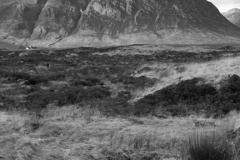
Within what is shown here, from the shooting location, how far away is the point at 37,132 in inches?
288

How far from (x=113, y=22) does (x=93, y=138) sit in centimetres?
16487

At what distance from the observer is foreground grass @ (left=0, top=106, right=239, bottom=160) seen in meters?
5.48

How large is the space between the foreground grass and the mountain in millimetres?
139754

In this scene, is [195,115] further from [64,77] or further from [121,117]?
[64,77]

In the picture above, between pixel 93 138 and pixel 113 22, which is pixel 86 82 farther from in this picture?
pixel 113 22

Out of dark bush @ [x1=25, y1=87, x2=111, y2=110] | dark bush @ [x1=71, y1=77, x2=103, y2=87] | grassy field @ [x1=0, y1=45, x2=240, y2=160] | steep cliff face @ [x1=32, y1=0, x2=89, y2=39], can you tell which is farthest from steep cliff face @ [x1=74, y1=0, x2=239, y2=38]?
grassy field @ [x1=0, y1=45, x2=240, y2=160]

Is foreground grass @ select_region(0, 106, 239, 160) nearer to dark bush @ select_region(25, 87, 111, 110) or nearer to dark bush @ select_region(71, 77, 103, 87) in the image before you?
dark bush @ select_region(25, 87, 111, 110)

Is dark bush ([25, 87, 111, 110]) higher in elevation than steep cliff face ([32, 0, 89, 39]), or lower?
lower

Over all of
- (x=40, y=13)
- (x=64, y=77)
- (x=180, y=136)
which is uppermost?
(x=40, y=13)

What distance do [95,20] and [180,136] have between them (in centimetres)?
16884

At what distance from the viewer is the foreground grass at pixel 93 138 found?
18.0ft

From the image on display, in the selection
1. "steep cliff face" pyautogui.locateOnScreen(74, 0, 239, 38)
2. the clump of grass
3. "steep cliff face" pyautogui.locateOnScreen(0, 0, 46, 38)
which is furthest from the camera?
"steep cliff face" pyautogui.locateOnScreen(0, 0, 46, 38)

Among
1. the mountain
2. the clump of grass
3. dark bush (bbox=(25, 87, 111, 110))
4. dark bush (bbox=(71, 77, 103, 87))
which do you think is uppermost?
the mountain

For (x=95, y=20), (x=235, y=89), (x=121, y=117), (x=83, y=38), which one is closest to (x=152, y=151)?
(x=121, y=117)
